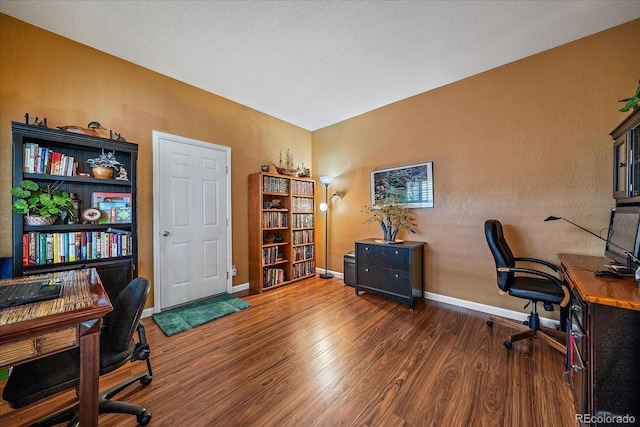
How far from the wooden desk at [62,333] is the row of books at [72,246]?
1.13m

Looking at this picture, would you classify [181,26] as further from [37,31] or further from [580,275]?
[580,275]

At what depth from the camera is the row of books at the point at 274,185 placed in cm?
357

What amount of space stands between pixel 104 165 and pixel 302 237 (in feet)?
9.02

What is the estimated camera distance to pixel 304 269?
4121mm

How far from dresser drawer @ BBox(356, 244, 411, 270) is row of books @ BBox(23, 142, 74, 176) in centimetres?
320

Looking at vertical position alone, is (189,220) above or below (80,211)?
below

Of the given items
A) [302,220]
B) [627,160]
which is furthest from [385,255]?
[627,160]

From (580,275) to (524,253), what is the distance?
1099mm

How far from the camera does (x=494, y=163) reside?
104 inches

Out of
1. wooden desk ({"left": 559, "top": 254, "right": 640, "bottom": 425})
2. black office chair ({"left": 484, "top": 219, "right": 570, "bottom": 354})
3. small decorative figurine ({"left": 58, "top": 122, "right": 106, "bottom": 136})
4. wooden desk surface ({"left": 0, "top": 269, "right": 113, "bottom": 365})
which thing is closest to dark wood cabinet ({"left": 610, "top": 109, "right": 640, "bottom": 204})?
black office chair ({"left": 484, "top": 219, "right": 570, "bottom": 354})

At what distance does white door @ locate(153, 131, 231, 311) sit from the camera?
274 cm

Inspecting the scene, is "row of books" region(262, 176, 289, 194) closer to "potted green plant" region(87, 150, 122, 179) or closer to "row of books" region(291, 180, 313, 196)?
"row of books" region(291, 180, 313, 196)

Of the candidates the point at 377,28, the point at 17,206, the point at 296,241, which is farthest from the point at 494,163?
the point at 17,206

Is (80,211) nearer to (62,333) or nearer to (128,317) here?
(128,317)
